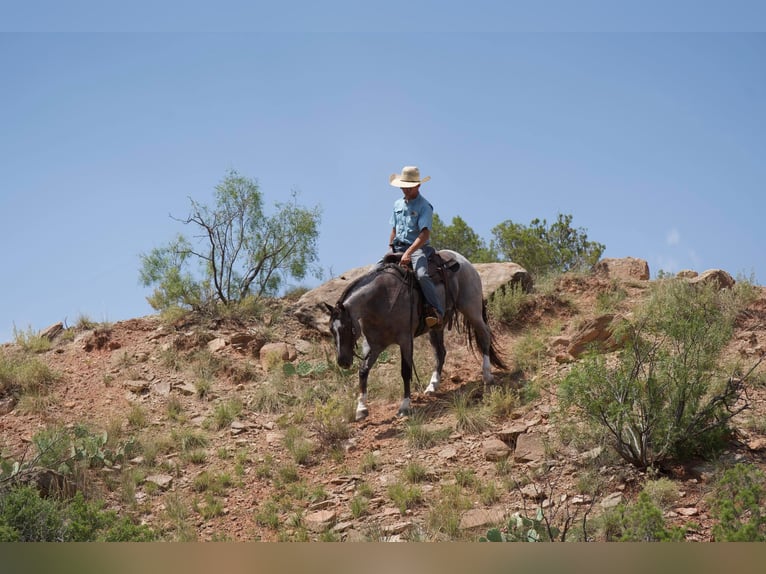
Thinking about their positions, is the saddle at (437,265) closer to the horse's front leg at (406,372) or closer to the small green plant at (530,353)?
the horse's front leg at (406,372)

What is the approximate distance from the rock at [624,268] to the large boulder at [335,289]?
1.87 metres

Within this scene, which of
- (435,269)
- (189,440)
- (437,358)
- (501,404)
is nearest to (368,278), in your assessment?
(435,269)

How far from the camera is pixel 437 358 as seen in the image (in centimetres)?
1134

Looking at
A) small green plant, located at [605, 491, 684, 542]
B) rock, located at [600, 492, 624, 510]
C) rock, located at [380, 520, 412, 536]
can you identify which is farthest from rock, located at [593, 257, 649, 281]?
small green plant, located at [605, 491, 684, 542]

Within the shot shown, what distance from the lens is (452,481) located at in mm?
7750

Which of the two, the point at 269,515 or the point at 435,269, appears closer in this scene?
the point at 269,515

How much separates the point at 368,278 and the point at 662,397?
4.56 meters

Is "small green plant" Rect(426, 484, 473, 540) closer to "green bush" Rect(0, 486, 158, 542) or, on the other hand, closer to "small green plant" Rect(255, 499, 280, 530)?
"small green plant" Rect(255, 499, 280, 530)

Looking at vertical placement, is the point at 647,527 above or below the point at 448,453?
below

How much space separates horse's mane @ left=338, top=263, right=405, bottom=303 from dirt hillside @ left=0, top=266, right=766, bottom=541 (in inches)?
66.1

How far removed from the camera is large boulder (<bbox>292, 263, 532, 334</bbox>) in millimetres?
14250

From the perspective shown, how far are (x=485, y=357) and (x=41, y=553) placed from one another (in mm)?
9219

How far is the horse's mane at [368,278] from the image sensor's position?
10312 mm

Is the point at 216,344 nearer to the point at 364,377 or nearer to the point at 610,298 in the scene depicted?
the point at 364,377
